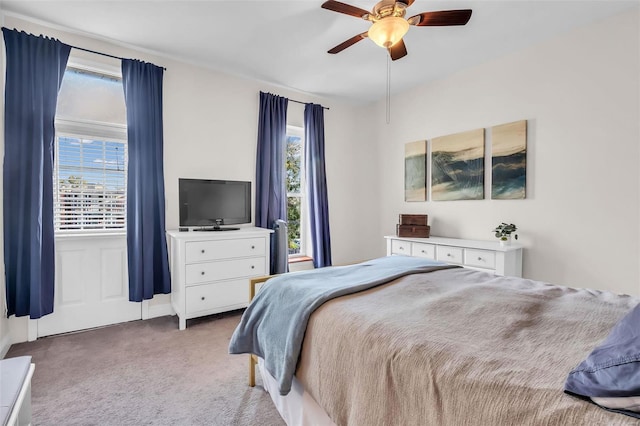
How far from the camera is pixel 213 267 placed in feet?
9.89

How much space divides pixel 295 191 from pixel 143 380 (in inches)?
112

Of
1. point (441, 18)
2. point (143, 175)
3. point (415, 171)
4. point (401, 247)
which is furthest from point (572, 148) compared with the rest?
point (143, 175)

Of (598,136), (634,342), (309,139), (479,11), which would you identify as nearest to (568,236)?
(598,136)

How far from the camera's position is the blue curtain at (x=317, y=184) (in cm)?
425

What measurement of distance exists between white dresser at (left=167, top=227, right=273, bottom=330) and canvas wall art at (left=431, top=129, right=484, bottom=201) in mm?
2242

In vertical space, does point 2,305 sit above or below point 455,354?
below

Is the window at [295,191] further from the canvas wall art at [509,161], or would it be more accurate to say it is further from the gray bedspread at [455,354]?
the gray bedspread at [455,354]

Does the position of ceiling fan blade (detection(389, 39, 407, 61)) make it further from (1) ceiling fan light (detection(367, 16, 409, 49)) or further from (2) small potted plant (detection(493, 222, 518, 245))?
(2) small potted plant (detection(493, 222, 518, 245))

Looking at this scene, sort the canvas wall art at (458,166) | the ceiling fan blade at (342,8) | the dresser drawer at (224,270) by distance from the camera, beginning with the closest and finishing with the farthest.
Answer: the ceiling fan blade at (342,8), the dresser drawer at (224,270), the canvas wall art at (458,166)

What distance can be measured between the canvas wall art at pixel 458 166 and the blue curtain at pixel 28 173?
13.1ft

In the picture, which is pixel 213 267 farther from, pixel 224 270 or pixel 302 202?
pixel 302 202

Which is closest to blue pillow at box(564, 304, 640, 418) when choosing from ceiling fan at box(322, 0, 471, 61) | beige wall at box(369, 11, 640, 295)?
ceiling fan at box(322, 0, 471, 61)

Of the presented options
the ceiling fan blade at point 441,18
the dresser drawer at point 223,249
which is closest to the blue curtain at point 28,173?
the dresser drawer at point 223,249

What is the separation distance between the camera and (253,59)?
328cm
